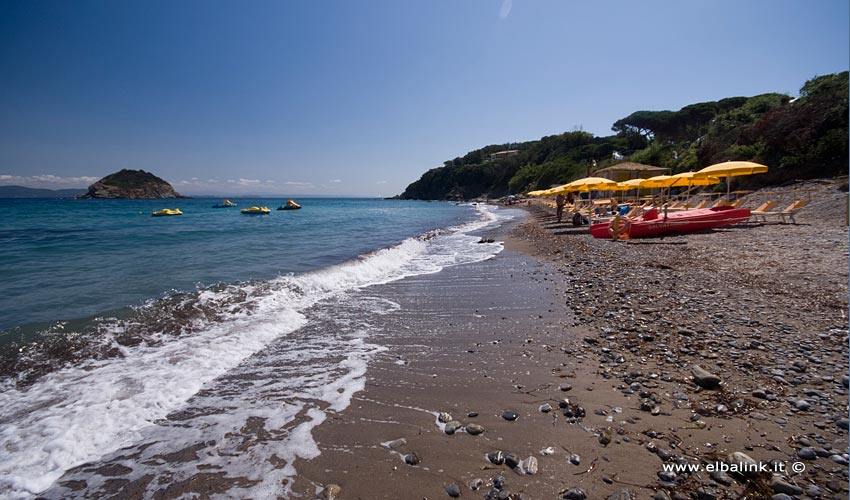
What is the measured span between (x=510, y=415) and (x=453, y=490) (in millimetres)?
1010

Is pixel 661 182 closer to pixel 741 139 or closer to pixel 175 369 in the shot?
pixel 741 139

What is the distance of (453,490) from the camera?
2389 mm

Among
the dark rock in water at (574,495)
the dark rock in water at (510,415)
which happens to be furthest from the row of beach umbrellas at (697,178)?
the dark rock in water at (574,495)

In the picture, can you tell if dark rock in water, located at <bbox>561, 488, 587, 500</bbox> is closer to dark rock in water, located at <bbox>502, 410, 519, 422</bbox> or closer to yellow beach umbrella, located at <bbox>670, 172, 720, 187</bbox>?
dark rock in water, located at <bbox>502, 410, 519, 422</bbox>

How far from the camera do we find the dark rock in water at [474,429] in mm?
2996

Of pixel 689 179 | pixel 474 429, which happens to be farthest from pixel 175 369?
pixel 689 179

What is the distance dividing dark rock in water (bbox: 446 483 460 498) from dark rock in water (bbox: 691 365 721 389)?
2.76 m

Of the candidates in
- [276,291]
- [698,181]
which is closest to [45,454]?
[276,291]

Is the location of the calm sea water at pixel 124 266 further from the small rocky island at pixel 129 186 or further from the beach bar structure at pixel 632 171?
the small rocky island at pixel 129 186

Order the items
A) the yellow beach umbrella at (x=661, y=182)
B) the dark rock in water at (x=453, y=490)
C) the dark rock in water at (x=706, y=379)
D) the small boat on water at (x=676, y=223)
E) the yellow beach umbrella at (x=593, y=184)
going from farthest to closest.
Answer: the yellow beach umbrella at (x=593, y=184) → the yellow beach umbrella at (x=661, y=182) → the small boat on water at (x=676, y=223) → the dark rock in water at (x=706, y=379) → the dark rock in water at (x=453, y=490)

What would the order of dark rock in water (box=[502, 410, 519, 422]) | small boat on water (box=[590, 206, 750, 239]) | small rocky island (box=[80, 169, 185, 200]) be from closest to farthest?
dark rock in water (box=[502, 410, 519, 422]), small boat on water (box=[590, 206, 750, 239]), small rocky island (box=[80, 169, 185, 200])

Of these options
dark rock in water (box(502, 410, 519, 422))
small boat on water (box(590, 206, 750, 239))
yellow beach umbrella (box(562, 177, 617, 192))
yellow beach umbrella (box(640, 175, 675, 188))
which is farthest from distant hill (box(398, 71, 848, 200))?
dark rock in water (box(502, 410, 519, 422))

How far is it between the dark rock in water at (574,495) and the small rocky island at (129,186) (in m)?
151

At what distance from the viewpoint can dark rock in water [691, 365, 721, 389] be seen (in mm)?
3391
